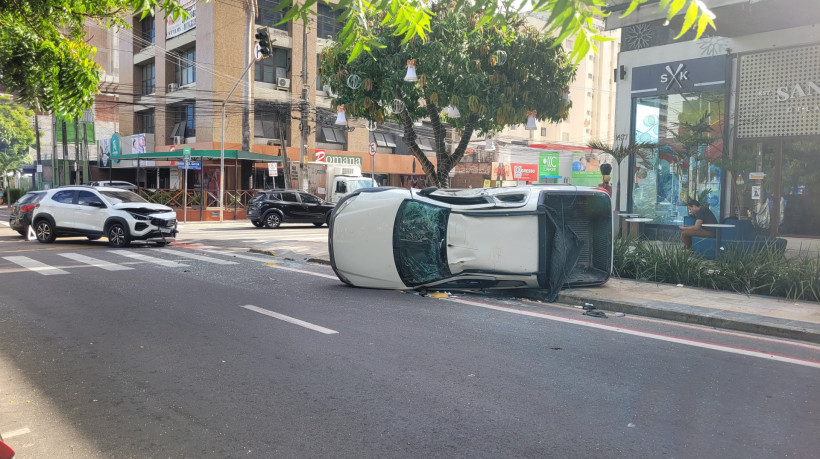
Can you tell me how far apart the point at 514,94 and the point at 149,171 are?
1387 inches

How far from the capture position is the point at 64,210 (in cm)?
1789

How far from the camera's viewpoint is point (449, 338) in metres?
7.18

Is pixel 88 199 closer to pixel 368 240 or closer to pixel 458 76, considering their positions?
pixel 458 76

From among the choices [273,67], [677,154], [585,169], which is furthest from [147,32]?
[677,154]

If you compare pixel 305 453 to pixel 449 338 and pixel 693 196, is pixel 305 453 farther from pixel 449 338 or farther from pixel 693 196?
pixel 693 196

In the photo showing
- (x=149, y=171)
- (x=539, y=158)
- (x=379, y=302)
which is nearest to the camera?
(x=379, y=302)

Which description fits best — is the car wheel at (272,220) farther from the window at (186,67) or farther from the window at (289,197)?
the window at (186,67)

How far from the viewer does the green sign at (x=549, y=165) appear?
51.0 m

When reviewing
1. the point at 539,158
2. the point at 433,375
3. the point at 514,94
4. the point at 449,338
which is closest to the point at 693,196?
the point at 514,94

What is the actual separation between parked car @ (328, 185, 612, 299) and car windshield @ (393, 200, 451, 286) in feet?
0.05

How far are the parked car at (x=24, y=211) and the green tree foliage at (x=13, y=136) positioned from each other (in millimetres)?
26576

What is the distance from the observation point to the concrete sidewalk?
7938 mm

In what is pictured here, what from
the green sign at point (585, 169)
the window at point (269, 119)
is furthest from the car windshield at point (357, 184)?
the green sign at point (585, 169)

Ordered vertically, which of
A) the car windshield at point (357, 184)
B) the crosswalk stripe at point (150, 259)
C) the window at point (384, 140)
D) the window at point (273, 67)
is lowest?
the crosswalk stripe at point (150, 259)
